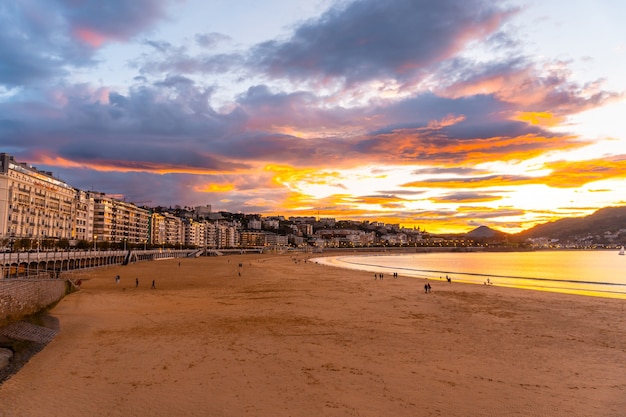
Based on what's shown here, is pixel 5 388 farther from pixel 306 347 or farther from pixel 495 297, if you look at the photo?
pixel 495 297

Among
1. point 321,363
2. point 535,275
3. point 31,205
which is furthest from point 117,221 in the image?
point 321,363

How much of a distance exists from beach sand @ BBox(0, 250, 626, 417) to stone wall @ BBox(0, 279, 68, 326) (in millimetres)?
1732

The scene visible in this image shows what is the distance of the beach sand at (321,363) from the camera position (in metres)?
11.8

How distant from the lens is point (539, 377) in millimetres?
14508

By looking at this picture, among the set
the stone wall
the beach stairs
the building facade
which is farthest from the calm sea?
the building facade

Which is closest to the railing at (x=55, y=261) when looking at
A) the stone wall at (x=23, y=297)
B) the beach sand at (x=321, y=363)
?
the stone wall at (x=23, y=297)

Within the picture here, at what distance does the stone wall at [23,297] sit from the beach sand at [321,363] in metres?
1.73

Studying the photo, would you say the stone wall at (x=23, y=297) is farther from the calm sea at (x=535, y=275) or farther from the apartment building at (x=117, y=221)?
the apartment building at (x=117, y=221)

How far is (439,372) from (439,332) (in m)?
7.30

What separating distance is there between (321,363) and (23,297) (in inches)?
712

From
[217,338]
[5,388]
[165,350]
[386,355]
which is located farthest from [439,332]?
[5,388]

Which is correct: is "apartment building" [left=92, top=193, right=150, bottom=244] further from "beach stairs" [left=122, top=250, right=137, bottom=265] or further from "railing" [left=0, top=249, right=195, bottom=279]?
"railing" [left=0, top=249, right=195, bottom=279]

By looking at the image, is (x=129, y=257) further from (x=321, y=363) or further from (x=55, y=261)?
(x=321, y=363)

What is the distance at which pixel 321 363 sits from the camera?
52.0 feet
